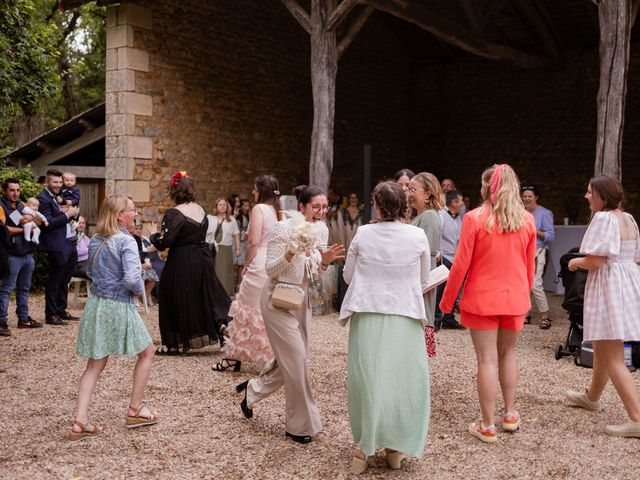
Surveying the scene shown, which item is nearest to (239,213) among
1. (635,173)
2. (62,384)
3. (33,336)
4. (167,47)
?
(167,47)

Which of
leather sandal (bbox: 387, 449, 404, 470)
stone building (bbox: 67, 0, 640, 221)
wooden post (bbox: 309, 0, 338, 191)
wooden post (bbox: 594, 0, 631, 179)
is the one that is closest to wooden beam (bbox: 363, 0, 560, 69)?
wooden post (bbox: 309, 0, 338, 191)

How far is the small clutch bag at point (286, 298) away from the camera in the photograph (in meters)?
3.87

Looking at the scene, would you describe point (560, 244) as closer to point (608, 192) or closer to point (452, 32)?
point (452, 32)

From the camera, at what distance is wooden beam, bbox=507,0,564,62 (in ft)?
45.6

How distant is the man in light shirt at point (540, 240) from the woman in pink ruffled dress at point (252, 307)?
12.4 ft

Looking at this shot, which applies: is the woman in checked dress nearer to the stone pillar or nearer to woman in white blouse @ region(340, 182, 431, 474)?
woman in white blouse @ region(340, 182, 431, 474)

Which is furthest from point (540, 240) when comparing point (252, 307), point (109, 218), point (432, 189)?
point (109, 218)

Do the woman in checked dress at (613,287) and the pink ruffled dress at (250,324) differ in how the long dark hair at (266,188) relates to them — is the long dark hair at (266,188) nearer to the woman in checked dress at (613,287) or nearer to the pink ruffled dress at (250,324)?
the pink ruffled dress at (250,324)

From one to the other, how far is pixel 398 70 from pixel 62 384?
13.5m

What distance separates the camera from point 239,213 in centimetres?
1141

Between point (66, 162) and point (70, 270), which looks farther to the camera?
point (66, 162)

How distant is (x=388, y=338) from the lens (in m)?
3.52

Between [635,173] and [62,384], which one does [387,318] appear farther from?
[635,173]

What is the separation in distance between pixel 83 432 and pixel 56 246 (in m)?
4.10
